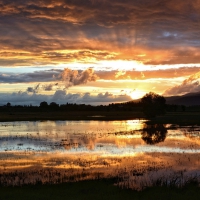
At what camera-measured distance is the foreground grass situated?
17531mm

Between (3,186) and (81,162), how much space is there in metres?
10.00

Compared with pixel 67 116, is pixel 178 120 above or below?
below

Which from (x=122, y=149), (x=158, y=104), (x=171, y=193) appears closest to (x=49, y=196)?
(x=171, y=193)

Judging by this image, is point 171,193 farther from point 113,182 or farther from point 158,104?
point 158,104

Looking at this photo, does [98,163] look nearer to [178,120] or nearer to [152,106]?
[178,120]

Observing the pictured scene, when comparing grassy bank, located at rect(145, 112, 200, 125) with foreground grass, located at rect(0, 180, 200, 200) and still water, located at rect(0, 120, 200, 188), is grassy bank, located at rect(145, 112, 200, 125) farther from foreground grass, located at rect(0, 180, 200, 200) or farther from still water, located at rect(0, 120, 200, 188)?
foreground grass, located at rect(0, 180, 200, 200)

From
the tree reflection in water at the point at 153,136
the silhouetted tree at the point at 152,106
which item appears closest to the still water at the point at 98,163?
the tree reflection in water at the point at 153,136

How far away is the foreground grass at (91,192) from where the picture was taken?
17.5 metres

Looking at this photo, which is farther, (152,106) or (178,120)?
(152,106)

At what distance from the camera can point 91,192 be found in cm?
1855

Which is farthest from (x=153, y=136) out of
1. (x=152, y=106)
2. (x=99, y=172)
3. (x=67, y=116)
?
(x=67, y=116)

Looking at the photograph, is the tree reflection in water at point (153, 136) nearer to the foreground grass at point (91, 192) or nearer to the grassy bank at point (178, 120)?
the grassy bank at point (178, 120)

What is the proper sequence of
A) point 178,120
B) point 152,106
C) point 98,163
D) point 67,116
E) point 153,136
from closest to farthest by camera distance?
1. point 98,163
2. point 153,136
3. point 178,120
4. point 152,106
5. point 67,116

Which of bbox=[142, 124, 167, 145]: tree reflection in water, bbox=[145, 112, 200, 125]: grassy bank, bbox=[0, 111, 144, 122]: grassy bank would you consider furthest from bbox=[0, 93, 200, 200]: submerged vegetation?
bbox=[0, 111, 144, 122]: grassy bank
